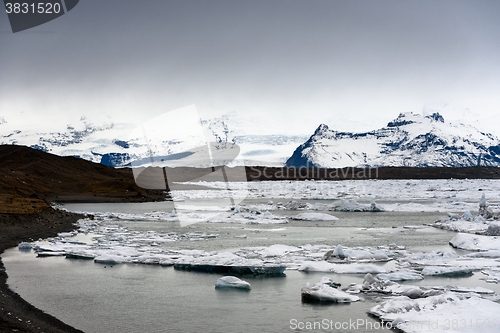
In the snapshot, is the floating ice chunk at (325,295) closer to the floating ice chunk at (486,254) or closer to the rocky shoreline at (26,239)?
the rocky shoreline at (26,239)

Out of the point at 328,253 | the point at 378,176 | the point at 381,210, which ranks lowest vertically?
the point at 378,176

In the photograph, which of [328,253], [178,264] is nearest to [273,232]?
[328,253]

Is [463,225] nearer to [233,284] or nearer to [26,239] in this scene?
[233,284]

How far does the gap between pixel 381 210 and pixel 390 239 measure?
16582 mm

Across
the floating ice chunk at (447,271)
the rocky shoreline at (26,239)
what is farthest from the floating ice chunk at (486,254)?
the rocky shoreline at (26,239)

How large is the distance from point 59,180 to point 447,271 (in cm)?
5792

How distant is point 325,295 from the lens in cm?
1157

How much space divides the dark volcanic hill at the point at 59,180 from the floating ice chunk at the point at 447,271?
3268 cm

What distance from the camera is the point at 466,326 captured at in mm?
9320

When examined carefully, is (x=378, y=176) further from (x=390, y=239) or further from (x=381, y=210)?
(x=390, y=239)

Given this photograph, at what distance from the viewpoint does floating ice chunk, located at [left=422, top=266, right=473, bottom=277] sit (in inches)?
563

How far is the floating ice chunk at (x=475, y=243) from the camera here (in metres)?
18.9

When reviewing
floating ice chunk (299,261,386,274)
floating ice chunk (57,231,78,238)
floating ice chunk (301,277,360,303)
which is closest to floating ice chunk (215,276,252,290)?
floating ice chunk (301,277,360,303)

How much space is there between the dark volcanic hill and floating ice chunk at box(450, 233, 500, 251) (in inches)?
1252
